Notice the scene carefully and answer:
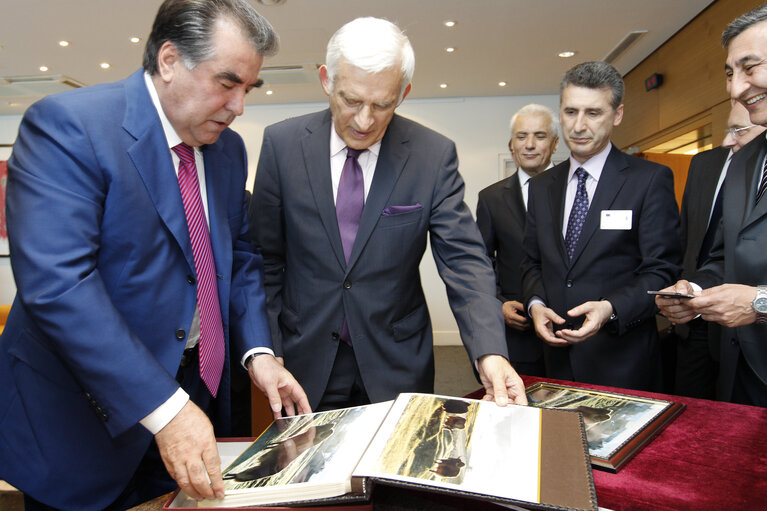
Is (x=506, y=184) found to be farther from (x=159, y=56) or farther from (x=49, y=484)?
(x=49, y=484)

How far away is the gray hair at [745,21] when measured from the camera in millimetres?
1727

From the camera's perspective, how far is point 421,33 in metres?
5.37

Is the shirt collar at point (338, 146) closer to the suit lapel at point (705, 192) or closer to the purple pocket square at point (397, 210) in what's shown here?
the purple pocket square at point (397, 210)

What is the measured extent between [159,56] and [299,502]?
1.01 metres

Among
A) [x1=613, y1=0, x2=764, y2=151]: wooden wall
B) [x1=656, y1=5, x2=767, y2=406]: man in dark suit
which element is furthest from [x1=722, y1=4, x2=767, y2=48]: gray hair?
[x1=613, y1=0, x2=764, y2=151]: wooden wall

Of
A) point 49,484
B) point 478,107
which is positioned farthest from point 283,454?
point 478,107

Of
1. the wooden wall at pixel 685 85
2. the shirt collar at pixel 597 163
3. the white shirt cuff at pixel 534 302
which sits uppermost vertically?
the wooden wall at pixel 685 85

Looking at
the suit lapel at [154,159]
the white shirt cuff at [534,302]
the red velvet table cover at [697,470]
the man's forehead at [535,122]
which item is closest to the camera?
the red velvet table cover at [697,470]

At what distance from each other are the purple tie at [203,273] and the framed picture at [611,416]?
2.53ft

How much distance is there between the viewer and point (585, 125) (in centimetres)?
223

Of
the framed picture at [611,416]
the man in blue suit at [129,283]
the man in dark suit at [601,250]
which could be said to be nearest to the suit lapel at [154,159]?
the man in blue suit at [129,283]

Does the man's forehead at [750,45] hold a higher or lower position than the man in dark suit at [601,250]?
higher

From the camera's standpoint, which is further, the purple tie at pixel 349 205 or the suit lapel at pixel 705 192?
the suit lapel at pixel 705 192

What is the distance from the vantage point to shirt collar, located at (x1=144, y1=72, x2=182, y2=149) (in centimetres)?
123
